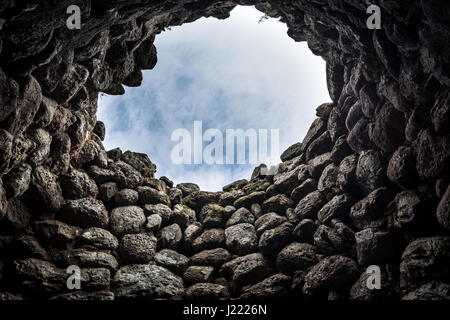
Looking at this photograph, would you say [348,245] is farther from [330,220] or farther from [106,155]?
[106,155]

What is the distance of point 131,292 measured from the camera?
1213 cm

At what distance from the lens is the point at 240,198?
19297mm

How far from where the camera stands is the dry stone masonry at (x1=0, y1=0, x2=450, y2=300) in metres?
8.92

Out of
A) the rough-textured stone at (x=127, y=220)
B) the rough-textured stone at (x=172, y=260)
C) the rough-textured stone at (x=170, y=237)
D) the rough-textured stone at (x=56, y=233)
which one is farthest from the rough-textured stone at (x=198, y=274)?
the rough-textured stone at (x=56, y=233)

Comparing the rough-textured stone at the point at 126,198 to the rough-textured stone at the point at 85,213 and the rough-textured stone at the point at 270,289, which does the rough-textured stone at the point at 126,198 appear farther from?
the rough-textured stone at the point at 270,289

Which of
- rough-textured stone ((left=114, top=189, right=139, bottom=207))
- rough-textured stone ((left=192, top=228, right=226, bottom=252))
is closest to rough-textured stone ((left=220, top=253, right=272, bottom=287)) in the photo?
rough-textured stone ((left=192, top=228, right=226, bottom=252))

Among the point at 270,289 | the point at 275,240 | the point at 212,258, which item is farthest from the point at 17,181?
the point at 275,240

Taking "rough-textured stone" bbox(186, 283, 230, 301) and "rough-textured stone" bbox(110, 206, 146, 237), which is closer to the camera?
"rough-textured stone" bbox(186, 283, 230, 301)

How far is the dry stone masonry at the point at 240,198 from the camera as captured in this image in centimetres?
892

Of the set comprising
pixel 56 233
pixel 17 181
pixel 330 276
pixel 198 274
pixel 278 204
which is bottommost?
pixel 198 274

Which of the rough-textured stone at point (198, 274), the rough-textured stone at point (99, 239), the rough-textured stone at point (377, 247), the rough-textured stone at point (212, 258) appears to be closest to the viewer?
the rough-textured stone at point (377, 247)

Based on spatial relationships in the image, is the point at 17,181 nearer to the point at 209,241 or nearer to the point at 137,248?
the point at 137,248

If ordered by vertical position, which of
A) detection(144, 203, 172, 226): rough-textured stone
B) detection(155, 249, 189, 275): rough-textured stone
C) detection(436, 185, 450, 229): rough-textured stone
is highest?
detection(144, 203, 172, 226): rough-textured stone

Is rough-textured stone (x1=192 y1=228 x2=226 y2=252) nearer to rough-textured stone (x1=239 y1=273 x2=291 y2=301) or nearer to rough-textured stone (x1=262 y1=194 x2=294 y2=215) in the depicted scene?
rough-textured stone (x1=262 y1=194 x2=294 y2=215)
